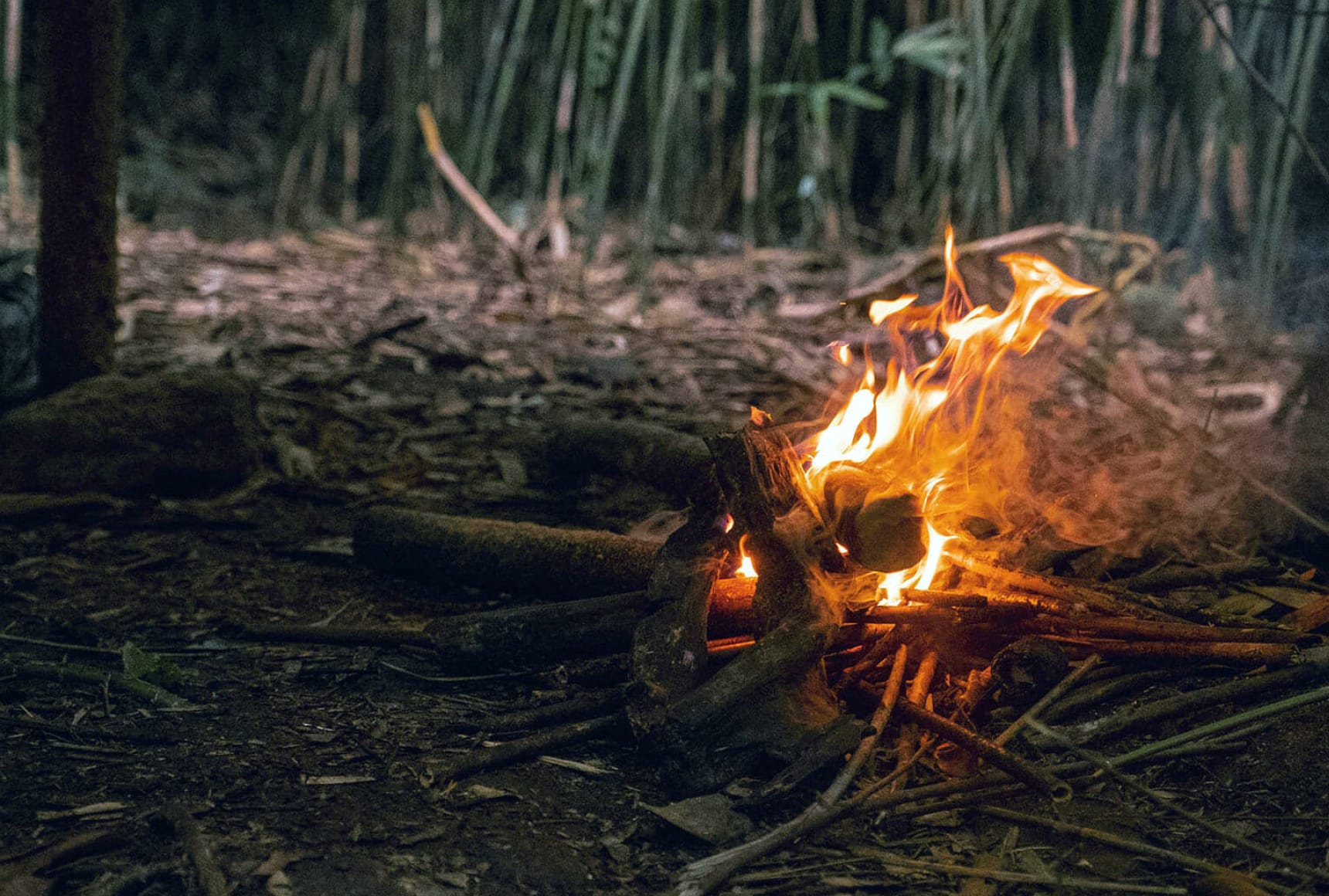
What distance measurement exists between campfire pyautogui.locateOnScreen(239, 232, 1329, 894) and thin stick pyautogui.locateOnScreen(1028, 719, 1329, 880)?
1.4 inches

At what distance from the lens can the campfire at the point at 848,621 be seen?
7.20ft

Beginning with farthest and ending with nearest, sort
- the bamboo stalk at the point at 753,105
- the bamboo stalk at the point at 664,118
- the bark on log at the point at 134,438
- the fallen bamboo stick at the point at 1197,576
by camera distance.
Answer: the bamboo stalk at the point at 753,105
the bamboo stalk at the point at 664,118
the bark on log at the point at 134,438
the fallen bamboo stick at the point at 1197,576

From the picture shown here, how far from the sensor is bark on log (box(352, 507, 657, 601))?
9.47ft

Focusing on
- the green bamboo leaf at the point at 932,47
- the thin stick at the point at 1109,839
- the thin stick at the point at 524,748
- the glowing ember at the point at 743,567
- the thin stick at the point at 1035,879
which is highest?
the green bamboo leaf at the point at 932,47

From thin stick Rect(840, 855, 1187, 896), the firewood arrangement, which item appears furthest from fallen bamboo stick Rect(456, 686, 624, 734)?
thin stick Rect(840, 855, 1187, 896)

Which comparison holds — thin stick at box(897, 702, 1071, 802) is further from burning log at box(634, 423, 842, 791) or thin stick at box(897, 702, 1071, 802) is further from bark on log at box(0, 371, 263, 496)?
bark on log at box(0, 371, 263, 496)

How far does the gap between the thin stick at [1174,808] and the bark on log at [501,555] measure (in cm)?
104

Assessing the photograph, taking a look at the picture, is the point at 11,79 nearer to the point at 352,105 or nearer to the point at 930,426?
the point at 352,105

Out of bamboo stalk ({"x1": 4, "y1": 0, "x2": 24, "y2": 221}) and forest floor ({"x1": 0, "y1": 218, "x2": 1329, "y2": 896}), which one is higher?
bamboo stalk ({"x1": 4, "y1": 0, "x2": 24, "y2": 221})

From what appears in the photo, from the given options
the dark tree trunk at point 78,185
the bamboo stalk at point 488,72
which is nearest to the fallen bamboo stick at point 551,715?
the dark tree trunk at point 78,185

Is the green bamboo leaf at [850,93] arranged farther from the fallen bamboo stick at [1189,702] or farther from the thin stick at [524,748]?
the thin stick at [524,748]

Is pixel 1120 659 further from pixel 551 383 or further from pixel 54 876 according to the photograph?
pixel 551 383

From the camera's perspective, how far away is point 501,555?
3035mm

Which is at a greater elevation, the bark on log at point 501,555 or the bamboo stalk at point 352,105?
the bamboo stalk at point 352,105
